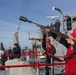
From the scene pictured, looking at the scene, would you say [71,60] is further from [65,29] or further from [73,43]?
[65,29]

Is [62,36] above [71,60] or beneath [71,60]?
above

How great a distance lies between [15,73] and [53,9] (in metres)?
13.9

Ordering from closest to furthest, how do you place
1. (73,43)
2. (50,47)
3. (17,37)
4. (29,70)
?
(73,43) < (29,70) < (50,47) < (17,37)

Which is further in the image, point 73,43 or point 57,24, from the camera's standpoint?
point 57,24

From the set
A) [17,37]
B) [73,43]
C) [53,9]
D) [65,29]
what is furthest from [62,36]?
[65,29]

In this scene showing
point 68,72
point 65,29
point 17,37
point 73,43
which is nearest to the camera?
point 73,43

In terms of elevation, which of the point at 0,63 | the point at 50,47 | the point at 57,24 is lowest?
the point at 0,63

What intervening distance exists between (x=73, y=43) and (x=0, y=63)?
41.4ft

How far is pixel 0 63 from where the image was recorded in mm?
17484

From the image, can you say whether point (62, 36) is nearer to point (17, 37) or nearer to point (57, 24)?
point (17, 37)

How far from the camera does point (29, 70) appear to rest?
858cm

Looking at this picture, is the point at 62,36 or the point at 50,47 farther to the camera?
the point at 50,47

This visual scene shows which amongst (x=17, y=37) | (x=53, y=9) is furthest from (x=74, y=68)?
(x=53, y=9)

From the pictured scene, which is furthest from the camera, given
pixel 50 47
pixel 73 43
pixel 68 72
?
pixel 50 47
